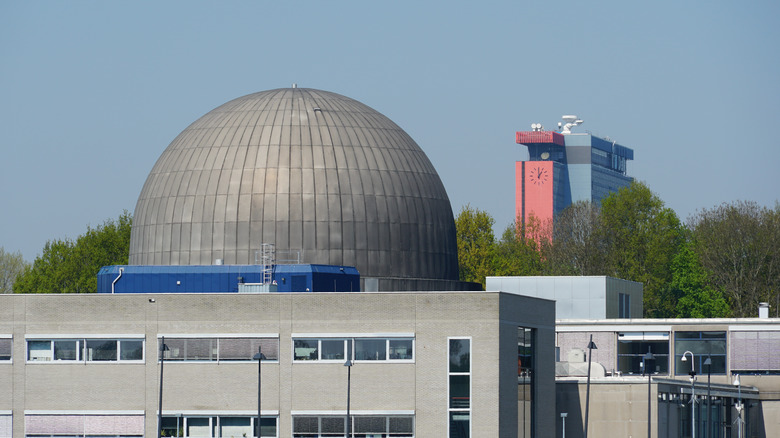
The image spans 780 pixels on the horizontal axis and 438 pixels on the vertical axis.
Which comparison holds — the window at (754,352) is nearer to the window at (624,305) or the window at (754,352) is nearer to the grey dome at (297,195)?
the window at (624,305)

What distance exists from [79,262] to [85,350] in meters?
60.4

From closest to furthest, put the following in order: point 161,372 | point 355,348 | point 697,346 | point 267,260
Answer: point 161,372
point 355,348
point 267,260
point 697,346

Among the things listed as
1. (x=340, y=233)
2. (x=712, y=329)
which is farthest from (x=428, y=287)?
(x=712, y=329)

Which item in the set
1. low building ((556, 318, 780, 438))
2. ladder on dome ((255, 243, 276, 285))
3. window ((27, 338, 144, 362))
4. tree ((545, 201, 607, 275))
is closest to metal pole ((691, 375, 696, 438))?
low building ((556, 318, 780, 438))

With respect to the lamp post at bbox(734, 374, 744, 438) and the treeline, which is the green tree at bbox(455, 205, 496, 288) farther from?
the lamp post at bbox(734, 374, 744, 438)

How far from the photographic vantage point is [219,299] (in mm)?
65562

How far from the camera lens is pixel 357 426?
2537 inches

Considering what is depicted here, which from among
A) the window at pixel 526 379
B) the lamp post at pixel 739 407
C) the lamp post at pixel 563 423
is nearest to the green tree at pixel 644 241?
the lamp post at pixel 739 407

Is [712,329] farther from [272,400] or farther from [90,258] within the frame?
[90,258]

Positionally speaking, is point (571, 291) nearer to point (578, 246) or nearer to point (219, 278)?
point (219, 278)

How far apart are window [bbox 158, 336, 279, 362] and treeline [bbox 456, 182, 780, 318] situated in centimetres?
6465

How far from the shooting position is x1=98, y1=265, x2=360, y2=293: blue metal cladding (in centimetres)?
7538

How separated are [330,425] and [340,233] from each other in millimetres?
17623

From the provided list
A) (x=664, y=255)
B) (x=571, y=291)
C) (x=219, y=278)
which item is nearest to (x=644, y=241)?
(x=664, y=255)
